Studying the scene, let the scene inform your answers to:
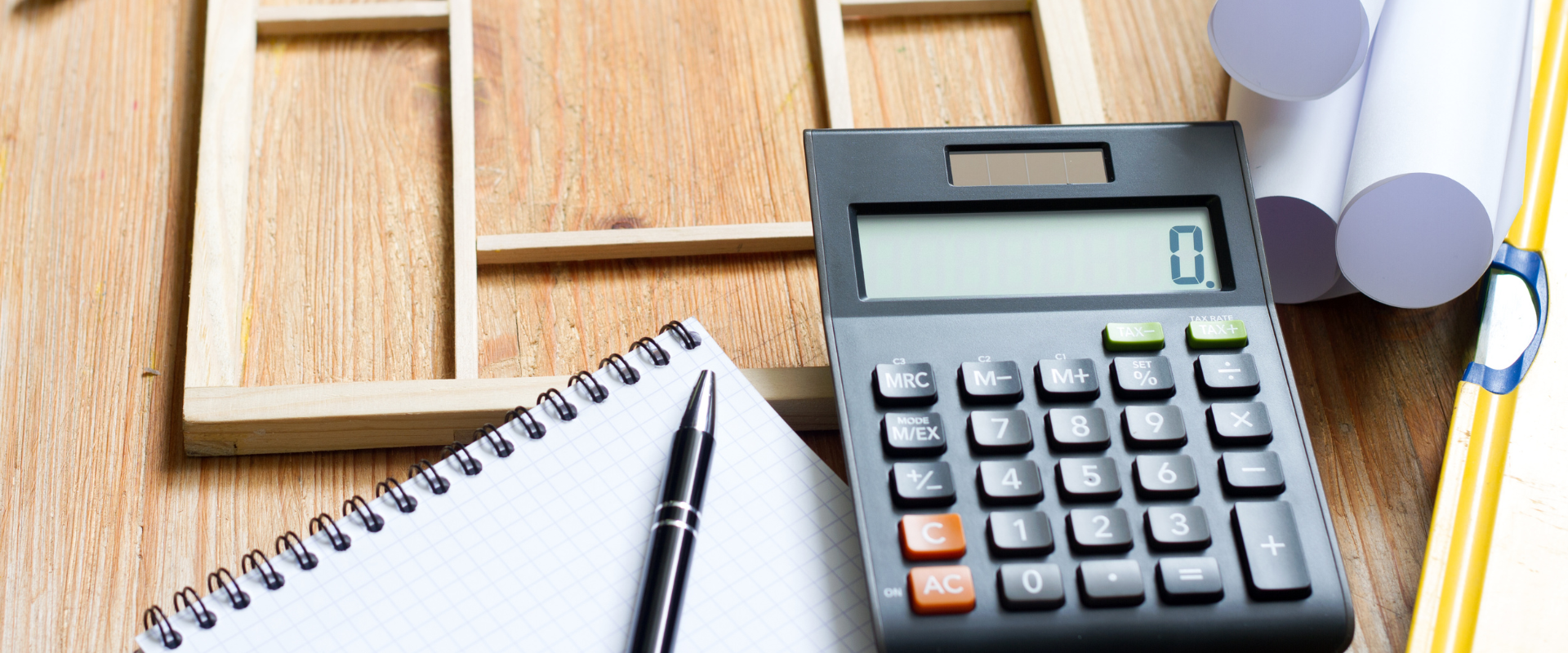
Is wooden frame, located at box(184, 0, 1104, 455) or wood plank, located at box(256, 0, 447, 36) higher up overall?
wood plank, located at box(256, 0, 447, 36)

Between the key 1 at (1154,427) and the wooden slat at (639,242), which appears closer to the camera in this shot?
the key 1 at (1154,427)

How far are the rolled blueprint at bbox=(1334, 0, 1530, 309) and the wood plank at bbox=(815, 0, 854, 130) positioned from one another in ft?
0.91

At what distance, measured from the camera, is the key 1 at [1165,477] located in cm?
45

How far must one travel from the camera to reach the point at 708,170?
639 mm

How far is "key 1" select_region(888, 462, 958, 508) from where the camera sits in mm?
444

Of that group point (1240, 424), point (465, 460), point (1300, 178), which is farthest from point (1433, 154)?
point (465, 460)

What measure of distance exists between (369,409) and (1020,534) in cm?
32

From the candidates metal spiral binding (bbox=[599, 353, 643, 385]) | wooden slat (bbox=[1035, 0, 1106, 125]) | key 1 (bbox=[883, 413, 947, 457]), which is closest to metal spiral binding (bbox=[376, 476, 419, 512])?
metal spiral binding (bbox=[599, 353, 643, 385])

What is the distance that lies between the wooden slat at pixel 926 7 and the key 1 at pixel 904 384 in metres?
0.32

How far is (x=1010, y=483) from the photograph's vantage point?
45cm

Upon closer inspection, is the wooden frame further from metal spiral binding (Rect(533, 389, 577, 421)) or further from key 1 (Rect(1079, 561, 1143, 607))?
key 1 (Rect(1079, 561, 1143, 607))

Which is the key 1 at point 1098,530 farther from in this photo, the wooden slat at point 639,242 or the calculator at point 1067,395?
the wooden slat at point 639,242

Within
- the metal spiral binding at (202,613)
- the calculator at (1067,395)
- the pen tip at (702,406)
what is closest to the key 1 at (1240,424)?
the calculator at (1067,395)

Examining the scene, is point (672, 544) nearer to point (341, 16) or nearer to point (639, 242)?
point (639, 242)
